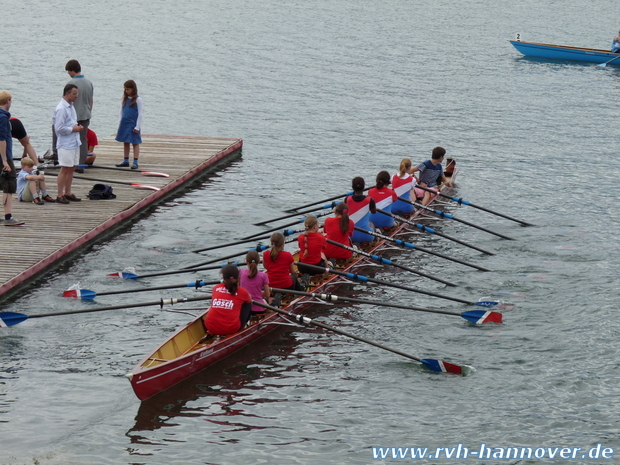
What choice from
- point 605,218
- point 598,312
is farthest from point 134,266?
point 605,218

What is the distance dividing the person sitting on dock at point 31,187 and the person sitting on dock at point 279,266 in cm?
784

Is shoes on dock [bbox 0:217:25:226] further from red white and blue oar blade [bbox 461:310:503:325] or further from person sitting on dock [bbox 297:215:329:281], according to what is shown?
red white and blue oar blade [bbox 461:310:503:325]

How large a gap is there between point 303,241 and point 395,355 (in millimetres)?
3133

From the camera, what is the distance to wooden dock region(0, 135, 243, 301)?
1749cm

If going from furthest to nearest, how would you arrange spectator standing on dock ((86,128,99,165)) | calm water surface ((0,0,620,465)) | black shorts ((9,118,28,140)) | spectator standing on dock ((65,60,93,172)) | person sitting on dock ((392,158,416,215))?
spectator standing on dock ((86,128,99,165)) → person sitting on dock ((392,158,416,215)) → spectator standing on dock ((65,60,93,172)) → black shorts ((9,118,28,140)) → calm water surface ((0,0,620,465))

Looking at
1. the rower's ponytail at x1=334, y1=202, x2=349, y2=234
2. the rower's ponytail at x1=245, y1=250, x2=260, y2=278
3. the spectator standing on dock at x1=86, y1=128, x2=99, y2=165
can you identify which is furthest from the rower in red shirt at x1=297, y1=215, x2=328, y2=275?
the spectator standing on dock at x1=86, y1=128, x2=99, y2=165

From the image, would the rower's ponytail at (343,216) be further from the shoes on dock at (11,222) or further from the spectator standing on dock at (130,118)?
the spectator standing on dock at (130,118)

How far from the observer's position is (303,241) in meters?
16.7

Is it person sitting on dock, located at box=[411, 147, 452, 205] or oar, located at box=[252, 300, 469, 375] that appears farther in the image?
person sitting on dock, located at box=[411, 147, 452, 205]

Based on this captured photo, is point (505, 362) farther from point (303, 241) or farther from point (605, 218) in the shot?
point (605, 218)

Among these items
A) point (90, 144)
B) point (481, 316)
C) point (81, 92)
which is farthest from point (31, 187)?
point (481, 316)

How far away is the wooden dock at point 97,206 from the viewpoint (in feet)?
57.4

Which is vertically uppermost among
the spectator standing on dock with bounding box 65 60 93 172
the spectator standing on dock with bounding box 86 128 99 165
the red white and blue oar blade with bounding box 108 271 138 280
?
the spectator standing on dock with bounding box 65 60 93 172

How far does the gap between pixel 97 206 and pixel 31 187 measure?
1644 millimetres
